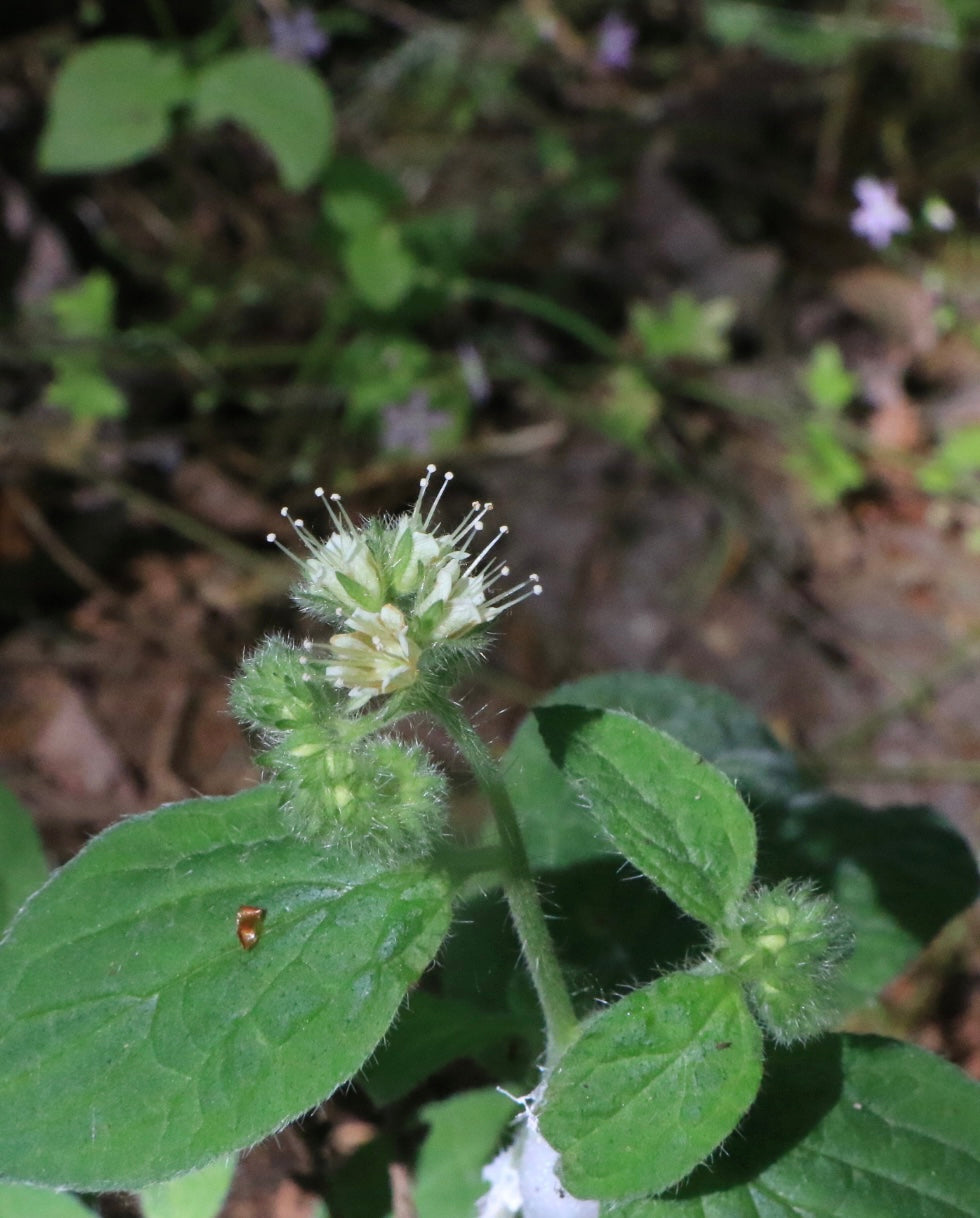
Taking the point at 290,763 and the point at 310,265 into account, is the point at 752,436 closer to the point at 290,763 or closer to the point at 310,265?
the point at 310,265

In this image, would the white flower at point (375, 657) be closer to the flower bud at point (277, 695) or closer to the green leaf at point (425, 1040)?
the flower bud at point (277, 695)

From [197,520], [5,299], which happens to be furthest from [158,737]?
[5,299]

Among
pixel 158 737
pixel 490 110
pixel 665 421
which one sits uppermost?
pixel 490 110

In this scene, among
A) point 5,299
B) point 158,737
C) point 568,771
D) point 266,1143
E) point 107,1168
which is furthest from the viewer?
point 5,299

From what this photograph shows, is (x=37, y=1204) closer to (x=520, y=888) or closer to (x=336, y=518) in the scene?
(x=520, y=888)

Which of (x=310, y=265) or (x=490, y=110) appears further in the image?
(x=490, y=110)


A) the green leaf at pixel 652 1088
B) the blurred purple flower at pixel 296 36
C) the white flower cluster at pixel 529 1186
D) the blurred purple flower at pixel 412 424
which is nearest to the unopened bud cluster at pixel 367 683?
the green leaf at pixel 652 1088
